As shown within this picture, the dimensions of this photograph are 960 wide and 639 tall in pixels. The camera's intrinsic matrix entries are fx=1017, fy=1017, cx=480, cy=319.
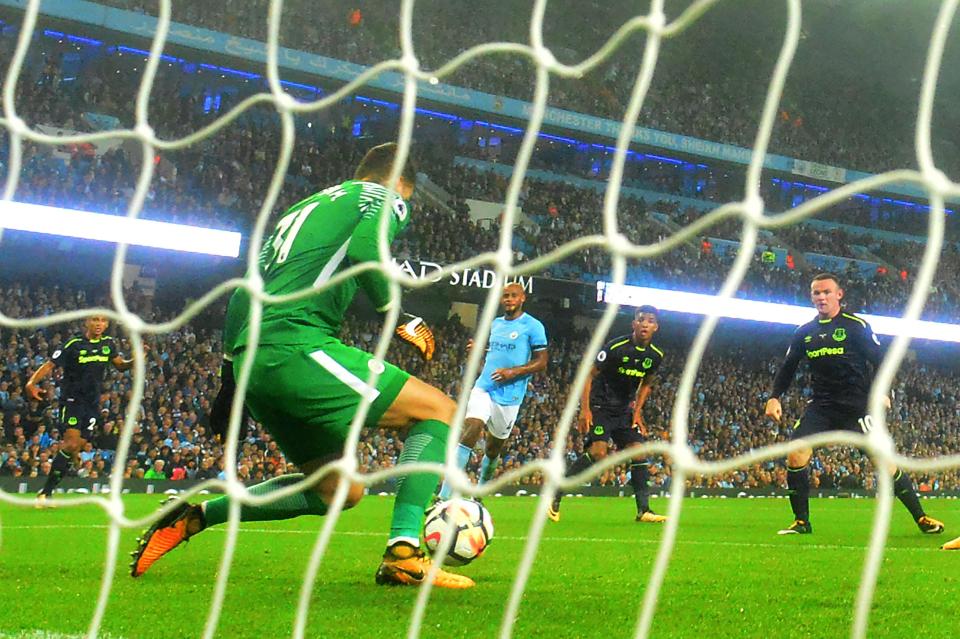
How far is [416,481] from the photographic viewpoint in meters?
3.90

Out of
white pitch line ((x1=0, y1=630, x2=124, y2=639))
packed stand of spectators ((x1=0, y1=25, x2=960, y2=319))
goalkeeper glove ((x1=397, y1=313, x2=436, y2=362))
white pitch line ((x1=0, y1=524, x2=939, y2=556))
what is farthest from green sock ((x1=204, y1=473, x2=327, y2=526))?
packed stand of spectators ((x1=0, y1=25, x2=960, y2=319))

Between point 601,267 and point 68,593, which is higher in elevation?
point 601,267

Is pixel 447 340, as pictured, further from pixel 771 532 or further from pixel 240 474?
pixel 771 532

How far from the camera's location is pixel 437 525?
4.24 m

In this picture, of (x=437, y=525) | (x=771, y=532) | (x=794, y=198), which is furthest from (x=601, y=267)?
(x=437, y=525)

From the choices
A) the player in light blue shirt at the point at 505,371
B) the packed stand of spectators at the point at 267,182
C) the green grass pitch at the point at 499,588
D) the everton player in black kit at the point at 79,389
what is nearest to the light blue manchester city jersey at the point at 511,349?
the player in light blue shirt at the point at 505,371

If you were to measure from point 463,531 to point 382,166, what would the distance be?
151 cm

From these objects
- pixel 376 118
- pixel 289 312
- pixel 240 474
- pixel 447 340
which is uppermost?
pixel 376 118

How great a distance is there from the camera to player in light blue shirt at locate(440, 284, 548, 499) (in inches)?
321

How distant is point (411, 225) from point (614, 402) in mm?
12898

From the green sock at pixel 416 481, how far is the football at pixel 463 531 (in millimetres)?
260

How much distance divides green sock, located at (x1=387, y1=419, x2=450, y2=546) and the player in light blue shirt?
13.5ft

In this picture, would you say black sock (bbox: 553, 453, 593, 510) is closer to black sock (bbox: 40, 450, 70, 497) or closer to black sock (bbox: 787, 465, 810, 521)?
black sock (bbox: 787, 465, 810, 521)

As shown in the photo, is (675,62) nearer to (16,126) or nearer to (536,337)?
(536,337)
